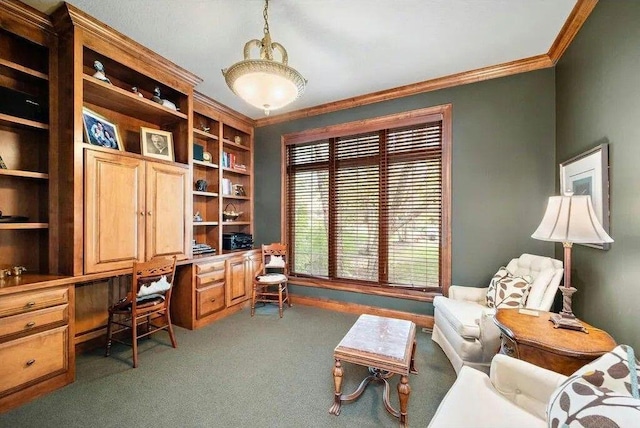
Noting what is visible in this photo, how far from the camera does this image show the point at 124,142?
2.90 m

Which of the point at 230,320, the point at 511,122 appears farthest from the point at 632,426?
the point at 230,320

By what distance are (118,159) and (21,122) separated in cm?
63

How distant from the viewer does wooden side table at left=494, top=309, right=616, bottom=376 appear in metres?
1.37

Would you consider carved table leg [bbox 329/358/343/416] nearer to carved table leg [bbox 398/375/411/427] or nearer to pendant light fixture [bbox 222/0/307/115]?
carved table leg [bbox 398/375/411/427]

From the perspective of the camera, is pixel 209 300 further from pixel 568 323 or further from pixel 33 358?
pixel 568 323

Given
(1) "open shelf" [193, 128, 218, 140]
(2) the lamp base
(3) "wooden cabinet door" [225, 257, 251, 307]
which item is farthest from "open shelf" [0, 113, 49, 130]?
(2) the lamp base

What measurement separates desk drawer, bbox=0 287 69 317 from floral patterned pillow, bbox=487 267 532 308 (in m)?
3.50

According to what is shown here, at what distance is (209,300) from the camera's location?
3227mm

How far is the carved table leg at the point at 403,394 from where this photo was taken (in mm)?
1593

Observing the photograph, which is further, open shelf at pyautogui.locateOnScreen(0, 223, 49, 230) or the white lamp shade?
open shelf at pyautogui.locateOnScreen(0, 223, 49, 230)

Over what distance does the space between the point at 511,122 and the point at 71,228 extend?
4232 mm

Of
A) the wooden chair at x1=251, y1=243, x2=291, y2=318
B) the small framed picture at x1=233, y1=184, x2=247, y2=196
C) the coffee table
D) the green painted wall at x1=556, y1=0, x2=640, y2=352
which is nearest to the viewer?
the green painted wall at x1=556, y1=0, x2=640, y2=352

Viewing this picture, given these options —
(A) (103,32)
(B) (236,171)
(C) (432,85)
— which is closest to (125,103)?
(A) (103,32)

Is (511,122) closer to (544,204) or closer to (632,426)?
(544,204)
